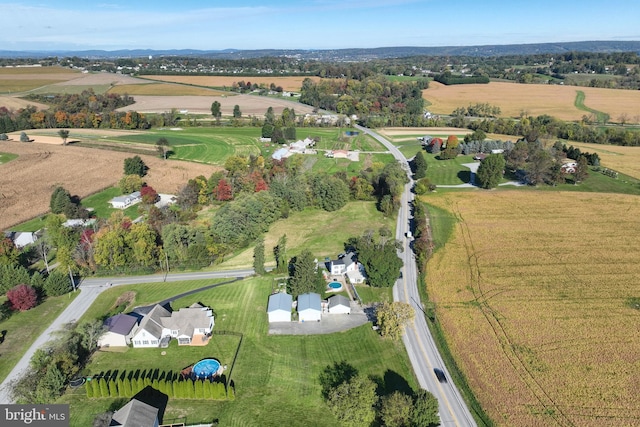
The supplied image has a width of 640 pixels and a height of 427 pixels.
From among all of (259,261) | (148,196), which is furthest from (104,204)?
(259,261)

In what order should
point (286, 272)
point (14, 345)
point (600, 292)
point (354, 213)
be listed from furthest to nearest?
point (354, 213)
point (286, 272)
point (600, 292)
point (14, 345)

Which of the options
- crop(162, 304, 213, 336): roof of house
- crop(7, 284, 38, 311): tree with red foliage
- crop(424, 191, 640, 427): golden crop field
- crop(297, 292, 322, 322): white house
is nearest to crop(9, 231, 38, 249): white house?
crop(7, 284, 38, 311): tree with red foliage

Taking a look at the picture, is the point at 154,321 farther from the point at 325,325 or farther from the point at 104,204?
the point at 104,204

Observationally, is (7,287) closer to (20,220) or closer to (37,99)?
(20,220)

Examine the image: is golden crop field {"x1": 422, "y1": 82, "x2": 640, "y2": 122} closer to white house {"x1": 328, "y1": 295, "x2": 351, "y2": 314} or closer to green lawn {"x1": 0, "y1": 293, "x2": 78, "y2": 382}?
white house {"x1": 328, "y1": 295, "x2": 351, "y2": 314}

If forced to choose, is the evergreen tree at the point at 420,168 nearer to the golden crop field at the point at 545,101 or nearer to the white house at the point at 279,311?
the white house at the point at 279,311

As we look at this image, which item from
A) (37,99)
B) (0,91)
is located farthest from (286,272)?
(0,91)
